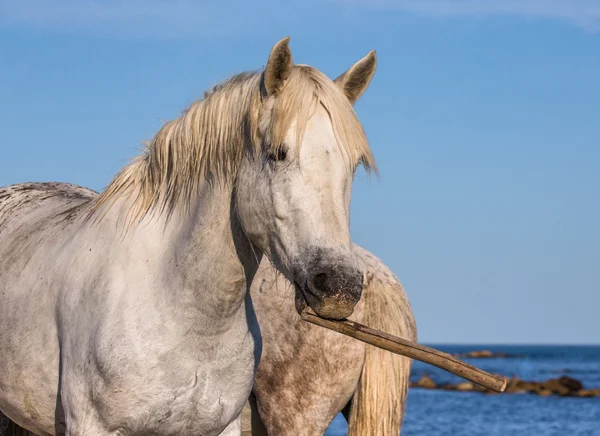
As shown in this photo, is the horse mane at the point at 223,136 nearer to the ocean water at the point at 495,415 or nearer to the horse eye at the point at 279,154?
the horse eye at the point at 279,154

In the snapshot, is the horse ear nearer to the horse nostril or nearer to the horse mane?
the horse mane

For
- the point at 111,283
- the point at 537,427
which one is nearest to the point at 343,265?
the point at 111,283

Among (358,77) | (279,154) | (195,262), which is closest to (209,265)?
(195,262)

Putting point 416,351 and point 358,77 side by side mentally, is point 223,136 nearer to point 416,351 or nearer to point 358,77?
point 358,77

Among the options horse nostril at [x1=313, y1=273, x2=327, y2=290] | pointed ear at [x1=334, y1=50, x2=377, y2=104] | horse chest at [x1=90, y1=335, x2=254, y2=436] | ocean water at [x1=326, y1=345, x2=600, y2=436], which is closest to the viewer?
horse nostril at [x1=313, y1=273, x2=327, y2=290]

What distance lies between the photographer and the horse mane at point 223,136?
3.74 meters

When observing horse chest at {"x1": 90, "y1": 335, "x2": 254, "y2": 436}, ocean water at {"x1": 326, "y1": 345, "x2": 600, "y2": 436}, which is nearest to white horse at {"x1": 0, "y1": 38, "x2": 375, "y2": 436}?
horse chest at {"x1": 90, "y1": 335, "x2": 254, "y2": 436}

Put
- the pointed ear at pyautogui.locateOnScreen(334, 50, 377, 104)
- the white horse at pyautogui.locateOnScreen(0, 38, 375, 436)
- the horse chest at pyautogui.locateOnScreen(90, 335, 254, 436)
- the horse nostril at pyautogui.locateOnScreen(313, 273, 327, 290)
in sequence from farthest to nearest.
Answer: the pointed ear at pyautogui.locateOnScreen(334, 50, 377, 104)
the horse chest at pyautogui.locateOnScreen(90, 335, 254, 436)
the white horse at pyautogui.locateOnScreen(0, 38, 375, 436)
the horse nostril at pyautogui.locateOnScreen(313, 273, 327, 290)

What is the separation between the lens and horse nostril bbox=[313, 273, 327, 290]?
3.50 meters

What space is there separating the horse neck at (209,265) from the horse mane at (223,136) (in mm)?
125

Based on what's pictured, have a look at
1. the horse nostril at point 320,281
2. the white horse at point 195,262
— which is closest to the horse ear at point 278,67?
the white horse at point 195,262

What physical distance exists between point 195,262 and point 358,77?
41.3 inches

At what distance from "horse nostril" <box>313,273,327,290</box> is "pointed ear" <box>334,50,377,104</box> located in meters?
0.97

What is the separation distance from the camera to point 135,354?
157 inches
